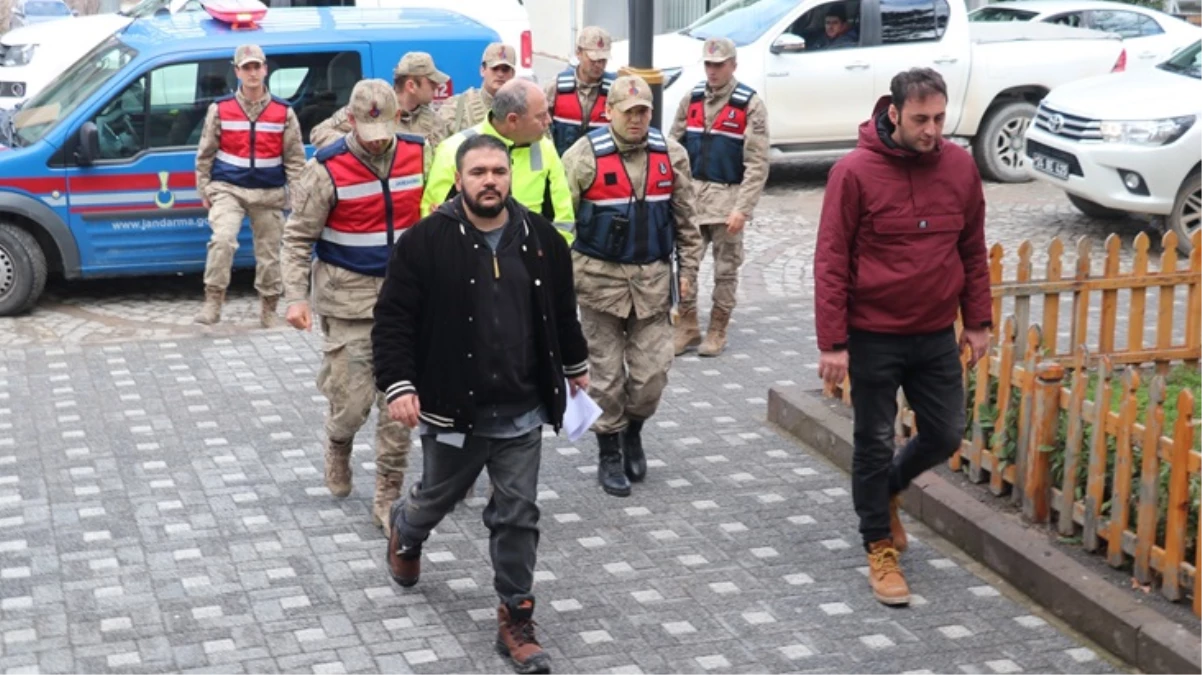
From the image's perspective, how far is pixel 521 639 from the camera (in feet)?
19.2

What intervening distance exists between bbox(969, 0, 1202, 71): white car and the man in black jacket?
13.1 m

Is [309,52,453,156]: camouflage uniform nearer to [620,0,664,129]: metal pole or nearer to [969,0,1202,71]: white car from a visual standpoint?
[620,0,664,129]: metal pole

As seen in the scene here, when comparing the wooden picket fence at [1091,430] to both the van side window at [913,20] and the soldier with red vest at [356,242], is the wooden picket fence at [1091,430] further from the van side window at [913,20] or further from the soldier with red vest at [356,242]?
the van side window at [913,20]

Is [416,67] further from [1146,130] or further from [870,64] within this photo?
[870,64]

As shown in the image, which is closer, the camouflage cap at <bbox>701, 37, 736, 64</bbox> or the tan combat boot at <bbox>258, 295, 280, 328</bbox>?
the camouflage cap at <bbox>701, 37, 736, 64</bbox>

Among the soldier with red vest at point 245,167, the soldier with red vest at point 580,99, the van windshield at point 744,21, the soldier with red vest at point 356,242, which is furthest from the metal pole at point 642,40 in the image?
the van windshield at point 744,21

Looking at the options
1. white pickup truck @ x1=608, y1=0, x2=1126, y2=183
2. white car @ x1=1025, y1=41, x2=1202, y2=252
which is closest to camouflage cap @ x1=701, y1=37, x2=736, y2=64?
white car @ x1=1025, y1=41, x2=1202, y2=252

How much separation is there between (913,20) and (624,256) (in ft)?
30.7

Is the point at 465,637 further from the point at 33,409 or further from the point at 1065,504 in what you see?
the point at 33,409

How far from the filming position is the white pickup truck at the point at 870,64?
1568cm

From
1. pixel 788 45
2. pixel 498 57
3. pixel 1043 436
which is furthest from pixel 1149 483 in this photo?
pixel 788 45

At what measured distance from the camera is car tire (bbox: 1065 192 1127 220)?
46.1 feet

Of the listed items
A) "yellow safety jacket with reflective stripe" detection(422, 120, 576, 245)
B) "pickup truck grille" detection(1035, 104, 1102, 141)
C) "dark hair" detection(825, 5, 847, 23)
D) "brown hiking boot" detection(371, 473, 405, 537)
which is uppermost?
"dark hair" detection(825, 5, 847, 23)

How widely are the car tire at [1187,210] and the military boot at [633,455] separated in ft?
20.9
